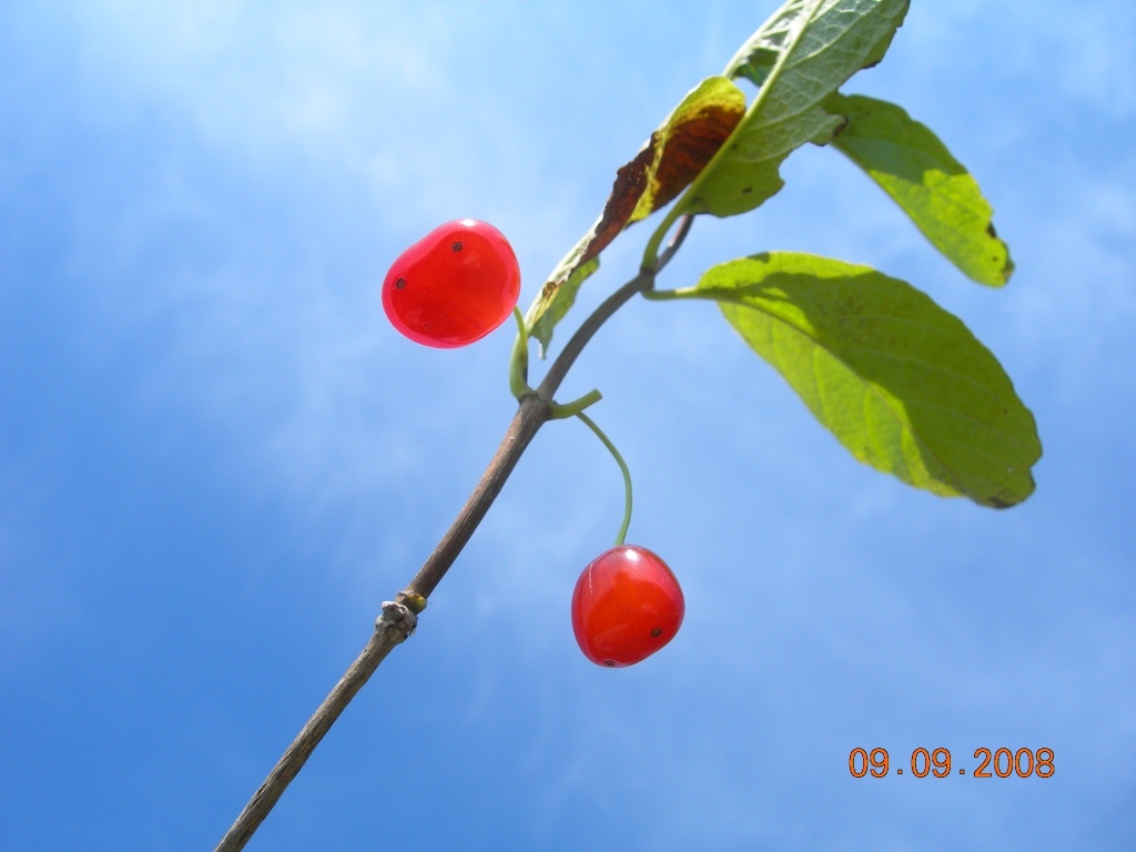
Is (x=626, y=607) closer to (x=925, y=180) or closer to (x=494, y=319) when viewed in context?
(x=494, y=319)

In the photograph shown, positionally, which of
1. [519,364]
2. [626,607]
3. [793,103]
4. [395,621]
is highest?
[793,103]

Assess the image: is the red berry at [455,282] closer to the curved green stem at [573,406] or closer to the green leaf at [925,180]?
the curved green stem at [573,406]

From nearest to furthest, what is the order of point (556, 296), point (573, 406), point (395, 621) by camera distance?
point (395, 621)
point (573, 406)
point (556, 296)

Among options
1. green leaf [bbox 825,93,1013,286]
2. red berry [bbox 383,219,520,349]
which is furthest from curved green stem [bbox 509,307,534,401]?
green leaf [bbox 825,93,1013,286]

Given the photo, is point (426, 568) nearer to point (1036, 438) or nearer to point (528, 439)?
point (528, 439)

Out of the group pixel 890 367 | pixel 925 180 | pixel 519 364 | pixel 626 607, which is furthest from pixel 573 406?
pixel 925 180

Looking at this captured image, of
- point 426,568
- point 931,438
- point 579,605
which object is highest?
point 931,438

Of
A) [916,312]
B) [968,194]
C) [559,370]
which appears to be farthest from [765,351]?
[559,370]
